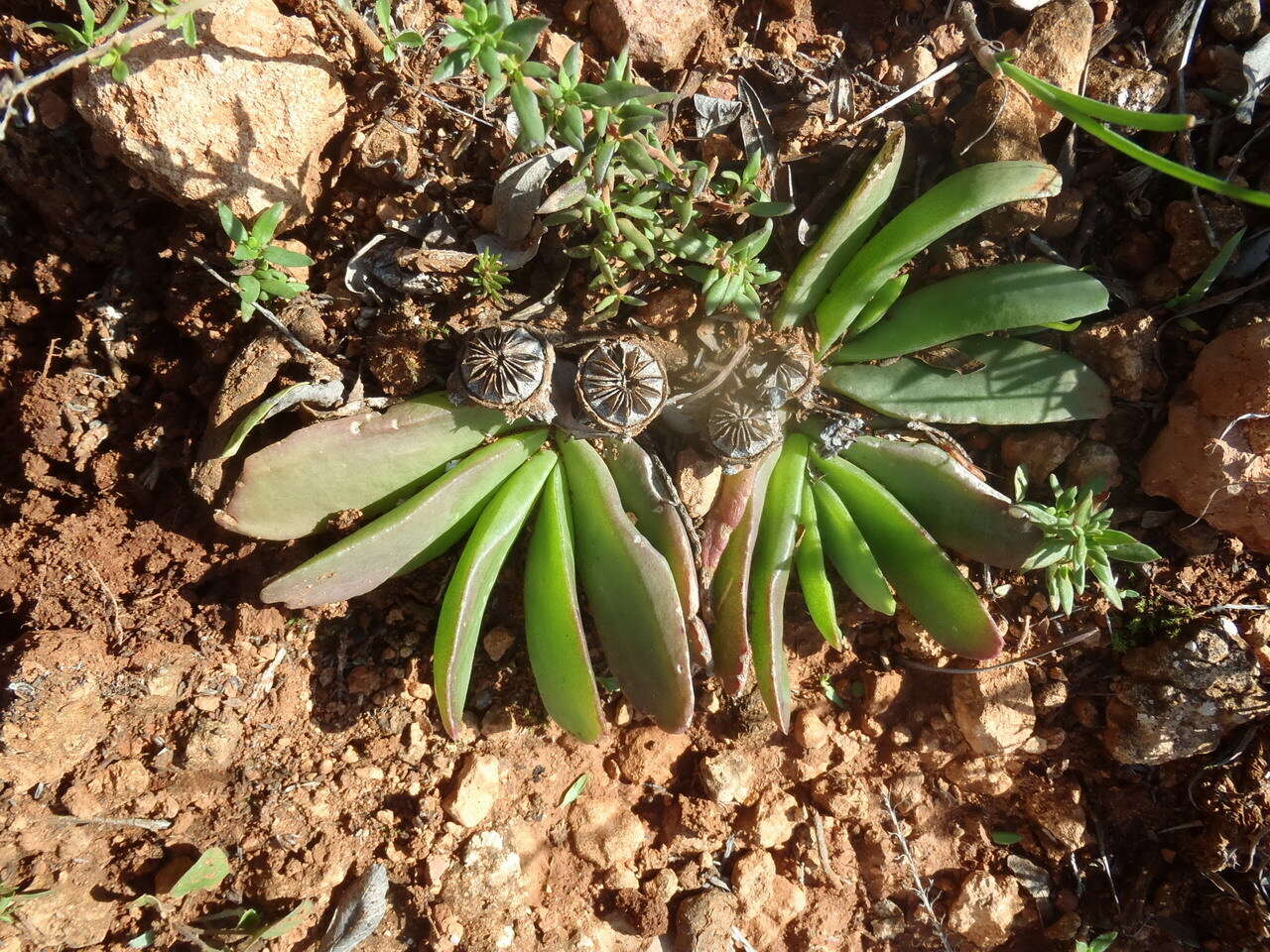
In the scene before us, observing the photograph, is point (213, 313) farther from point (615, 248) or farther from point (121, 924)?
point (121, 924)

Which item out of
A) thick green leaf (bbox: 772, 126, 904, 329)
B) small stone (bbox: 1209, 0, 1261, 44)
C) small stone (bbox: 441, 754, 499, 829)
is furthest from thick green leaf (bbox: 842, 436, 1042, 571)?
small stone (bbox: 1209, 0, 1261, 44)

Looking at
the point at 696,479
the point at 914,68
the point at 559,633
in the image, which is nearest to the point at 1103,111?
the point at 914,68

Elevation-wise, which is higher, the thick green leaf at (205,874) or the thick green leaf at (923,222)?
the thick green leaf at (923,222)

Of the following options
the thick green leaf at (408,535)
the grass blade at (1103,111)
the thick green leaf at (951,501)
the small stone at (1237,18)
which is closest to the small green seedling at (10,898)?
the thick green leaf at (408,535)

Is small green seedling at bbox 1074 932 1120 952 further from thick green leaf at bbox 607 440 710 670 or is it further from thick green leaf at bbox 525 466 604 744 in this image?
thick green leaf at bbox 525 466 604 744

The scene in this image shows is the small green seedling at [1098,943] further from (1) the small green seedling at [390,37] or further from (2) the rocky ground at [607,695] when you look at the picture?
(1) the small green seedling at [390,37]

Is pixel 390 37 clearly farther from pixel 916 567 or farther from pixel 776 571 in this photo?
pixel 916 567
